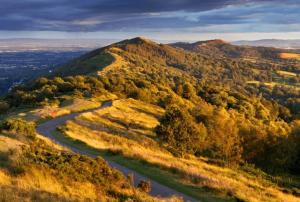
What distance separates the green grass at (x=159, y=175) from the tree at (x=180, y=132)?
1078 cm

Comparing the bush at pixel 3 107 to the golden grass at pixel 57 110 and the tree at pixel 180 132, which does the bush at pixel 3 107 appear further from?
the tree at pixel 180 132

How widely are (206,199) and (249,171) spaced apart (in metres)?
14.5

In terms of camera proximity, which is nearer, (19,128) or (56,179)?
(56,179)

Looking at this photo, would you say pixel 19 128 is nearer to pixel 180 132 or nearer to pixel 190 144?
pixel 180 132

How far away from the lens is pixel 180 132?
1508 inches

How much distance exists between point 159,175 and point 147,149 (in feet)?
31.9

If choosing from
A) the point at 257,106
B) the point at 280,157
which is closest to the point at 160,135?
the point at 280,157

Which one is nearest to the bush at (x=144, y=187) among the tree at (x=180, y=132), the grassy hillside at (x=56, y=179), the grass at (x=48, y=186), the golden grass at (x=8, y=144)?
the grassy hillside at (x=56, y=179)

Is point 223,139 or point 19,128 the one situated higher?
point 19,128

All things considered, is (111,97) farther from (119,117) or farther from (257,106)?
(257,106)

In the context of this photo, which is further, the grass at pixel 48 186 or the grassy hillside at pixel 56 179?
the grassy hillside at pixel 56 179

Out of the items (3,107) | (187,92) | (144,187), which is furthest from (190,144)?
(187,92)

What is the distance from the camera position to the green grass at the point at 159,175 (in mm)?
18469

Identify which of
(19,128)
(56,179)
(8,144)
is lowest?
(19,128)
